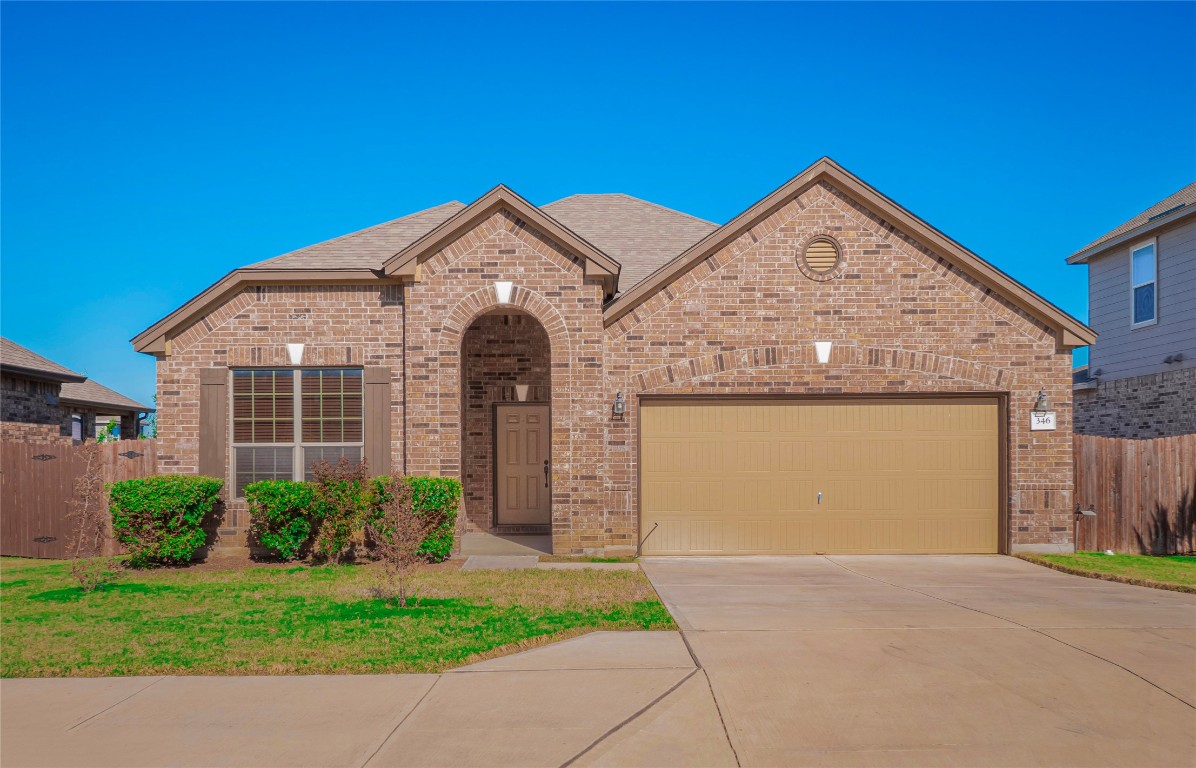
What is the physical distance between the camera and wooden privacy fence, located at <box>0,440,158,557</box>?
12812 mm

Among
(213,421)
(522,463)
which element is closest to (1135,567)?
(522,463)

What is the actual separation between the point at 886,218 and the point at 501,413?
7.65m

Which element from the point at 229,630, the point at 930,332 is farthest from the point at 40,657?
the point at 930,332

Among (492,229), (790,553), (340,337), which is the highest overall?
(492,229)

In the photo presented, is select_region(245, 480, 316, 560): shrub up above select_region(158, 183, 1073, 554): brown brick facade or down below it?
below

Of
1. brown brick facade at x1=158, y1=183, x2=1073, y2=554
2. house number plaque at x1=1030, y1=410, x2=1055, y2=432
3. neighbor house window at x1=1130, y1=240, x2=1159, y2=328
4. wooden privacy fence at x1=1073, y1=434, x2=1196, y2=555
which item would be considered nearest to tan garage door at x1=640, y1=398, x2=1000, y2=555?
brown brick facade at x1=158, y1=183, x2=1073, y2=554

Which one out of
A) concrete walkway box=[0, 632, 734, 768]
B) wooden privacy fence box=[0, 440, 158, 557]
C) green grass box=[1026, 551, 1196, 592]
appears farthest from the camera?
wooden privacy fence box=[0, 440, 158, 557]

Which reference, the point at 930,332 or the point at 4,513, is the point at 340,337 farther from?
the point at 930,332

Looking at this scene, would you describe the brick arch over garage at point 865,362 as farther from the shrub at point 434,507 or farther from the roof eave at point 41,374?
the roof eave at point 41,374

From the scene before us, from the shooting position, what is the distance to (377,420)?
12750mm

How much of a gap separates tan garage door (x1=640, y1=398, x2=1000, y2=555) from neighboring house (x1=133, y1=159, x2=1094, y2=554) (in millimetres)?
32

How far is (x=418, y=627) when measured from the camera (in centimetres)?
769

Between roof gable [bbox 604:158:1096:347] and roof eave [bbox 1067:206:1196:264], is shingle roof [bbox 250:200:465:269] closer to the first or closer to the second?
roof gable [bbox 604:158:1096:347]

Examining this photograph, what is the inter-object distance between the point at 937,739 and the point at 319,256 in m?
11.7
